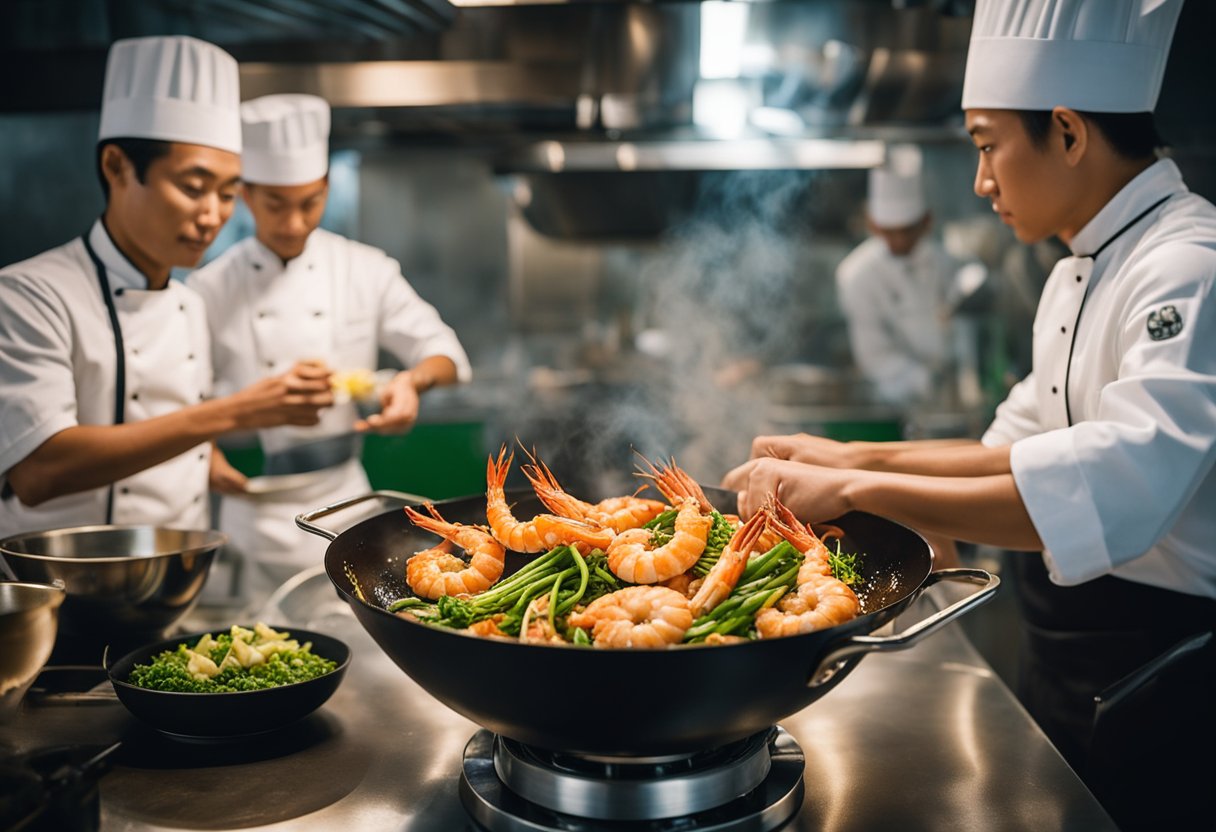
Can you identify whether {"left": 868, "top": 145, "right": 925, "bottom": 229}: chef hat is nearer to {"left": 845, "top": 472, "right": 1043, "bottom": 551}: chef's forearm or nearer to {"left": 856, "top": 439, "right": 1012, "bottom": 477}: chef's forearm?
{"left": 856, "top": 439, "right": 1012, "bottom": 477}: chef's forearm

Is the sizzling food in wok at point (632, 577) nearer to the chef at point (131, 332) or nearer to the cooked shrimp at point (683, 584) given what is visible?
the cooked shrimp at point (683, 584)

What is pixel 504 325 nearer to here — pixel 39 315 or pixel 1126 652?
pixel 39 315

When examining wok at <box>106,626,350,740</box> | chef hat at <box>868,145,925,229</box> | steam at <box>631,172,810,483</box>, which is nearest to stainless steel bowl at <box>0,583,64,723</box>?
wok at <box>106,626,350,740</box>

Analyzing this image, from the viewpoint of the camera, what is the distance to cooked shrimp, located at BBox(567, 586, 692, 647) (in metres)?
1.26

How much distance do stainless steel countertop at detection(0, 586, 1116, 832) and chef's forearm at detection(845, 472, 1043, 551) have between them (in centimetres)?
34

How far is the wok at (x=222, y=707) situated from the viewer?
1516 millimetres

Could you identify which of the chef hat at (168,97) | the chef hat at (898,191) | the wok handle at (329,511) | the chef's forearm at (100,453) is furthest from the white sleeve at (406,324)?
→ the chef hat at (898,191)

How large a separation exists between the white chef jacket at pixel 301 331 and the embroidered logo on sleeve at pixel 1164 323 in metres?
2.13

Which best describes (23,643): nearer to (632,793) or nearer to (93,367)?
(632,793)

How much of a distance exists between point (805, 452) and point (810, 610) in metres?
0.60

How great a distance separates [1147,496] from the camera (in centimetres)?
149

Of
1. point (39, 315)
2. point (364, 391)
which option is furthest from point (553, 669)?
point (364, 391)

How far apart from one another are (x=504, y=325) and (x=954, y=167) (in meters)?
3.34

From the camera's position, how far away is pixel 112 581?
5.73 ft
